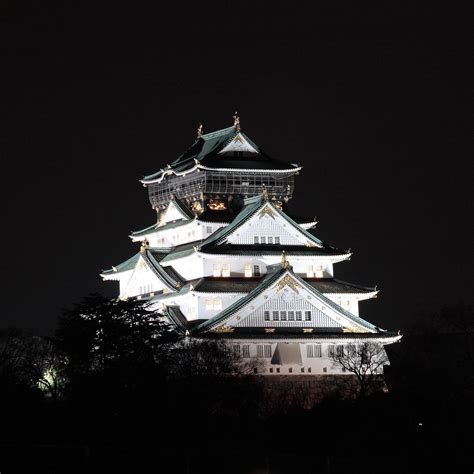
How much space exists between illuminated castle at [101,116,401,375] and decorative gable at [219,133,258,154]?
7 centimetres

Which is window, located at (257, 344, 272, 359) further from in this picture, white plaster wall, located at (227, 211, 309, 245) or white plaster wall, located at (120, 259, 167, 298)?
white plaster wall, located at (120, 259, 167, 298)

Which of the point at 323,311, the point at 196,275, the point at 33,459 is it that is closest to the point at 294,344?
the point at 323,311

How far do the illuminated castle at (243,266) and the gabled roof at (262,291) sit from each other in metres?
0.09

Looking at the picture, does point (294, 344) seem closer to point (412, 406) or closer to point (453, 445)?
point (412, 406)

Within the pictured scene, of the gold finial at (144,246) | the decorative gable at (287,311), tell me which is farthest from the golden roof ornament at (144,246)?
the decorative gable at (287,311)

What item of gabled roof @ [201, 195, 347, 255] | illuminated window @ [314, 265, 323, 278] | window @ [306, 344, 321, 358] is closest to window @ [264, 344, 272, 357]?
window @ [306, 344, 321, 358]

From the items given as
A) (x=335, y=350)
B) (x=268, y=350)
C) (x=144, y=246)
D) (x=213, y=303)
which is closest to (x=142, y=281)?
(x=144, y=246)

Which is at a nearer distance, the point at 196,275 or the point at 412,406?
the point at 412,406

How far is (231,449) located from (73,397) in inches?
545

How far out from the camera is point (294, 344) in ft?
311

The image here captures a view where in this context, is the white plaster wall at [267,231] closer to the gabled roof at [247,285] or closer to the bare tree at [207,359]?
the gabled roof at [247,285]

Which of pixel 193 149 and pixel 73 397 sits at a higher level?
pixel 193 149

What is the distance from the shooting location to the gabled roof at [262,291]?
92.5 meters

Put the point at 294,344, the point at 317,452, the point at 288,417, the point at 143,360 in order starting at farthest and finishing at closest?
the point at 294,344 < the point at 143,360 < the point at 288,417 < the point at 317,452
